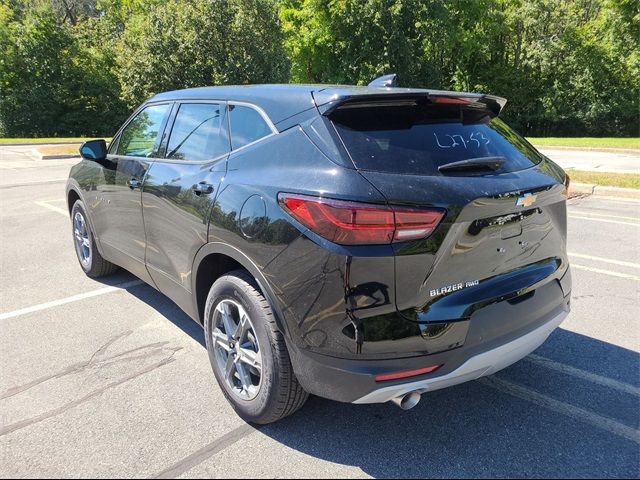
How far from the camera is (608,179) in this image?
11.0 m

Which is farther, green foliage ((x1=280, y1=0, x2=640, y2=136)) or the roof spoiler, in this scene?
green foliage ((x1=280, y1=0, x2=640, y2=136))

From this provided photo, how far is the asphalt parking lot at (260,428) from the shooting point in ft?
7.83

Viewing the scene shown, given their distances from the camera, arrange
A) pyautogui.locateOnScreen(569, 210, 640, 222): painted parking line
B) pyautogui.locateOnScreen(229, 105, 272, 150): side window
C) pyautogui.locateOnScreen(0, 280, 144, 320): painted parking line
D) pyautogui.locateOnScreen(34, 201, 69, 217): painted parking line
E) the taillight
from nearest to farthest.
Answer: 1. the taillight
2. pyautogui.locateOnScreen(229, 105, 272, 150): side window
3. pyautogui.locateOnScreen(0, 280, 144, 320): painted parking line
4. pyautogui.locateOnScreen(569, 210, 640, 222): painted parking line
5. pyautogui.locateOnScreen(34, 201, 69, 217): painted parking line

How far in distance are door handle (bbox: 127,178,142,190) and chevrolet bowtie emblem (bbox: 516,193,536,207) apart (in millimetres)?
2579

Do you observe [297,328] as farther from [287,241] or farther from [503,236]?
[503,236]

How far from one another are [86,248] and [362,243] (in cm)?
394

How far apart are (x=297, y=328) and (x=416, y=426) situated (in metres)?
0.94

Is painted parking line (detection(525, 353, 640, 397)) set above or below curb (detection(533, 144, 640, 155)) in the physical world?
above

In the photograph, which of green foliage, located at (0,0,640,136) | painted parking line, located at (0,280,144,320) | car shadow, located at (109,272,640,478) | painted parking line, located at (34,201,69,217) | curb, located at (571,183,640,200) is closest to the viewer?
car shadow, located at (109,272,640,478)

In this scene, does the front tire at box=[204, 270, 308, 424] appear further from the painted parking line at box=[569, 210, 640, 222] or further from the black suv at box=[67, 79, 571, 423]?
the painted parking line at box=[569, 210, 640, 222]

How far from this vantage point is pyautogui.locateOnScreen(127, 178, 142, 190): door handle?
3617 mm

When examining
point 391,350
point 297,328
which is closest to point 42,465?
point 297,328

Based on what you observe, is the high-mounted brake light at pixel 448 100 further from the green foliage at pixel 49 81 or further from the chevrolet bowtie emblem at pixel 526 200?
the green foliage at pixel 49 81

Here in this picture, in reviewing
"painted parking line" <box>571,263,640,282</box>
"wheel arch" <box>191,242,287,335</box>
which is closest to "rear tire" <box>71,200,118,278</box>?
"wheel arch" <box>191,242,287,335</box>
